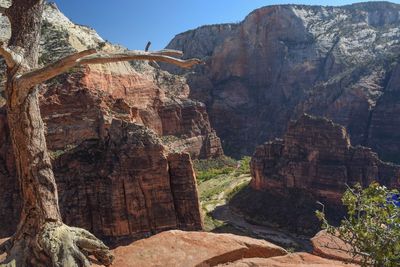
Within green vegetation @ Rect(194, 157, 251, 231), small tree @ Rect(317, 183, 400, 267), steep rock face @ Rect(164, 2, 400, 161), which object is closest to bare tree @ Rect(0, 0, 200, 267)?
small tree @ Rect(317, 183, 400, 267)

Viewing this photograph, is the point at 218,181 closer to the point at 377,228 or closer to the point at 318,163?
the point at 318,163

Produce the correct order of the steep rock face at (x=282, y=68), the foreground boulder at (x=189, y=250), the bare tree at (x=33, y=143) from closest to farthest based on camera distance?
the bare tree at (x=33, y=143)
the foreground boulder at (x=189, y=250)
the steep rock face at (x=282, y=68)

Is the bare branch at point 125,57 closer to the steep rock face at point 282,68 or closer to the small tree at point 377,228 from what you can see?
the small tree at point 377,228

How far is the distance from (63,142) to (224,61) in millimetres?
92550

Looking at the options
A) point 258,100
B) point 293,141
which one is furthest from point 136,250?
point 258,100

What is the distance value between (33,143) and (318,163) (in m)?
52.2

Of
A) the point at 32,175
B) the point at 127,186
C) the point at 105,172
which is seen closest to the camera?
the point at 32,175

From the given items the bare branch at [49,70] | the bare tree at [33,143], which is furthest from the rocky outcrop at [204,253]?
the bare branch at [49,70]

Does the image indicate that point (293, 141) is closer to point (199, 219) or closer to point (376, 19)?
point (199, 219)

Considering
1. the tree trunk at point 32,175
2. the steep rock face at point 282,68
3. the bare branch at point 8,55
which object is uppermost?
the steep rock face at point 282,68

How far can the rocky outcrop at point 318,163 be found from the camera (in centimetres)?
5328

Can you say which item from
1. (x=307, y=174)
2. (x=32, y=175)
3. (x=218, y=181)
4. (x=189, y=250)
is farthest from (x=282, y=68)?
(x=32, y=175)

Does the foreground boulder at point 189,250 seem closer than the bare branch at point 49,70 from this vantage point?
No

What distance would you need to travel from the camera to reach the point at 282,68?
128500 millimetres
